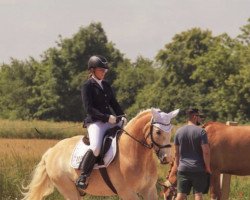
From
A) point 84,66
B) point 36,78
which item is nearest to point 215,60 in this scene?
point 84,66

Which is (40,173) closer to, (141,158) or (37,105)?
(141,158)

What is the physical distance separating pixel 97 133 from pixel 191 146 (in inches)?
66.6

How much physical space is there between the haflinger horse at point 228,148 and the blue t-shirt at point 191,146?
3.55 metres

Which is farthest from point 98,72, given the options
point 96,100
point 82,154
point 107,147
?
point 82,154

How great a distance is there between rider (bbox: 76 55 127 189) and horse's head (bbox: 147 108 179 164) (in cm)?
72

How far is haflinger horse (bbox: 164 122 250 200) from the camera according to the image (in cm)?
1459

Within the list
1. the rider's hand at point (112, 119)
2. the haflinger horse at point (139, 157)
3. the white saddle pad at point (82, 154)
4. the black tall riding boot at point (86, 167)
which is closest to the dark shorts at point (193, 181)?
the haflinger horse at point (139, 157)

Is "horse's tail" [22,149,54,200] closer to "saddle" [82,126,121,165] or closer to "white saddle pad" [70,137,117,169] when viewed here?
"white saddle pad" [70,137,117,169]

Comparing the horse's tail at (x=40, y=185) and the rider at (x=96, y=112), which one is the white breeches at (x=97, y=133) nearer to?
the rider at (x=96, y=112)

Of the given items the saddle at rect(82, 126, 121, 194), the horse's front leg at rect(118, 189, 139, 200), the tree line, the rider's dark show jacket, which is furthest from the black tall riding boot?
the tree line

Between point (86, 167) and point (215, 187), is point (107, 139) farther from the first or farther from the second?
point (215, 187)

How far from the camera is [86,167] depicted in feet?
33.1

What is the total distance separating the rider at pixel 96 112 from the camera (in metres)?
9.98

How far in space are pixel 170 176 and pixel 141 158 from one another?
419cm
